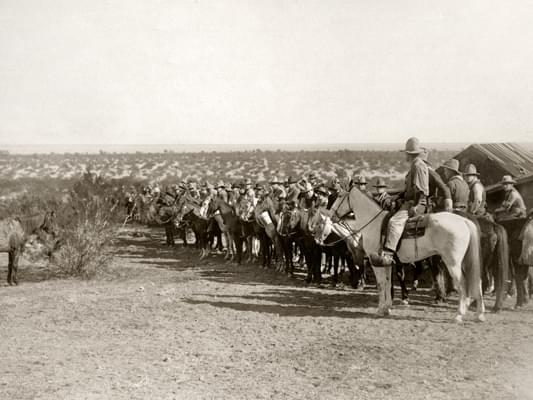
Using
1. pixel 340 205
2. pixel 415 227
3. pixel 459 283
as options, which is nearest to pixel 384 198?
pixel 340 205

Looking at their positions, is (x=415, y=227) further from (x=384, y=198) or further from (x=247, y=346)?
(x=247, y=346)

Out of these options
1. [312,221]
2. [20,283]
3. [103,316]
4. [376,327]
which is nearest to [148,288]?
[103,316]

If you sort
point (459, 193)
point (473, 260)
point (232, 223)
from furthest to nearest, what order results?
point (232, 223) → point (459, 193) → point (473, 260)

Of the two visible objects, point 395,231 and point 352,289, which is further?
point 352,289

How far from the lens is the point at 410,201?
31.2ft

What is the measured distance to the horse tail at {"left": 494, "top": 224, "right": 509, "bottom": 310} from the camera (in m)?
9.48

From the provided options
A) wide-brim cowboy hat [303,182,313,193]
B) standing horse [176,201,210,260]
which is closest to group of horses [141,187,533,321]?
wide-brim cowboy hat [303,182,313,193]

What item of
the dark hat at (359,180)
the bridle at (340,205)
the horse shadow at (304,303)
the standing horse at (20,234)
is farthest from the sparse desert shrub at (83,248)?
the dark hat at (359,180)

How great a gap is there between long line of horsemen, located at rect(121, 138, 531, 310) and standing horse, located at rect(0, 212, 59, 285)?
5.17 meters

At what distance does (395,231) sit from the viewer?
9.34 meters

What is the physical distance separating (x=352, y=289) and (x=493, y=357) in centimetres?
509

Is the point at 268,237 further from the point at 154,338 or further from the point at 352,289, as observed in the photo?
the point at 154,338

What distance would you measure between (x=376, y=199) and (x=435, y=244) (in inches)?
113

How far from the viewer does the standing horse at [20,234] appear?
12680mm
